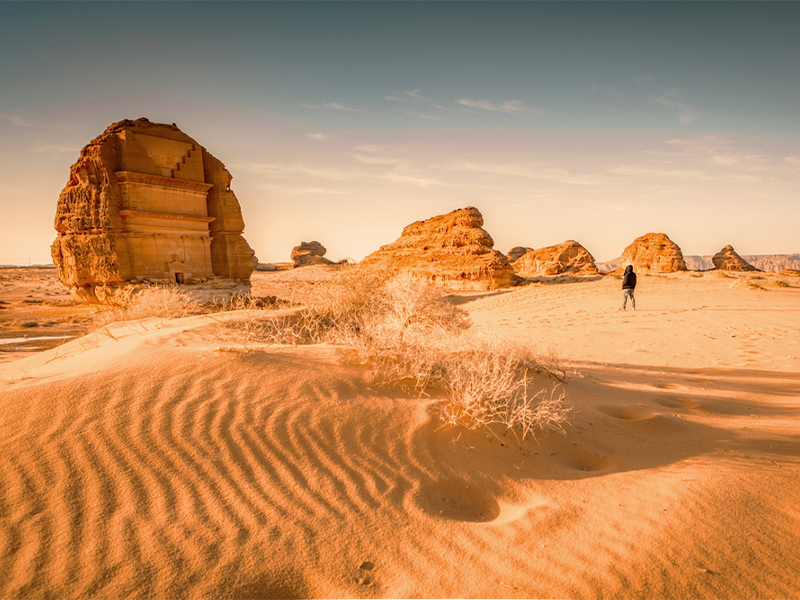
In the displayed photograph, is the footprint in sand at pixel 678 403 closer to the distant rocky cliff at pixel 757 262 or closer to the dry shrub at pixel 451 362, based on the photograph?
the dry shrub at pixel 451 362

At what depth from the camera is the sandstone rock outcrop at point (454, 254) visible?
2312 centimetres

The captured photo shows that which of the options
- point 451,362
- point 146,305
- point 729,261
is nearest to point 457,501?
point 451,362

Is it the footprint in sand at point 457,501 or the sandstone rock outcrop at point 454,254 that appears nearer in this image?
the footprint in sand at point 457,501

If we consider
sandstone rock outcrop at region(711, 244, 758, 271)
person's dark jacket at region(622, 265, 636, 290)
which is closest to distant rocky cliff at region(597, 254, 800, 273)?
sandstone rock outcrop at region(711, 244, 758, 271)

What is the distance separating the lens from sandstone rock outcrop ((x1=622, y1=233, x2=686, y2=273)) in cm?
3225

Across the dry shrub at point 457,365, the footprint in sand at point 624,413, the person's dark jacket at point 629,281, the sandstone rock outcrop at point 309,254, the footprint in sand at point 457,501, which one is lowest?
the footprint in sand at point 624,413

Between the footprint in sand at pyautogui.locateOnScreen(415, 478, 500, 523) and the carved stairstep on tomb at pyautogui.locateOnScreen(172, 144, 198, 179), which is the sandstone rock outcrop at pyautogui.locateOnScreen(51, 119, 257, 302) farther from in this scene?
the footprint in sand at pyautogui.locateOnScreen(415, 478, 500, 523)

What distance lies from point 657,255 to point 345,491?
36926 mm

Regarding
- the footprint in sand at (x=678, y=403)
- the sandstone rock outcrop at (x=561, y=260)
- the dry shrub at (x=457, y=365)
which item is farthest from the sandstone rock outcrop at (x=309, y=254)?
the footprint in sand at (x=678, y=403)

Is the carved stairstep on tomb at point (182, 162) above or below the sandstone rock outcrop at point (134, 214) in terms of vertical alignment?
above

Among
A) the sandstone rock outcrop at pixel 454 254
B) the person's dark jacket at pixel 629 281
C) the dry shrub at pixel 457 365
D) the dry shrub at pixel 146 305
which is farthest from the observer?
the sandstone rock outcrop at pixel 454 254

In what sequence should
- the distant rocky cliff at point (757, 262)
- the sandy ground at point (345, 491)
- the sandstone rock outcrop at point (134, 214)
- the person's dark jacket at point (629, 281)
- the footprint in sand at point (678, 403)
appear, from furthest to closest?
1. the distant rocky cliff at point (757, 262)
2. the person's dark jacket at point (629, 281)
3. the sandstone rock outcrop at point (134, 214)
4. the footprint in sand at point (678, 403)
5. the sandy ground at point (345, 491)

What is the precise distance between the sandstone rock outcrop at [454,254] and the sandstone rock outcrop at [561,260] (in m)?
9.37

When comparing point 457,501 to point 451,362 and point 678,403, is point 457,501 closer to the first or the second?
point 451,362
